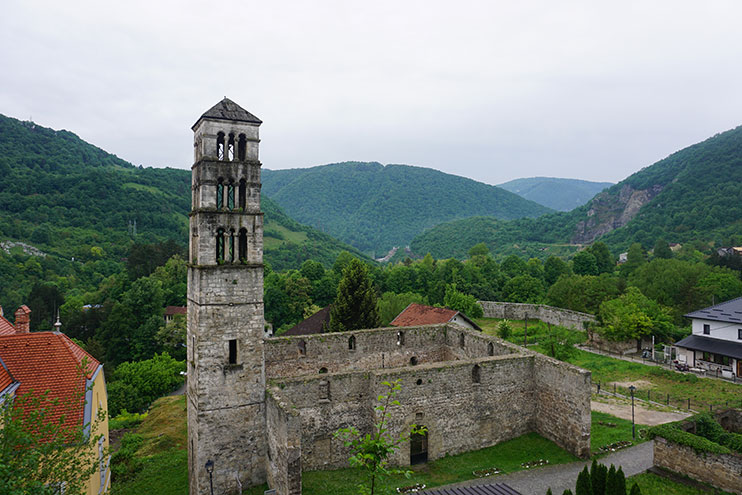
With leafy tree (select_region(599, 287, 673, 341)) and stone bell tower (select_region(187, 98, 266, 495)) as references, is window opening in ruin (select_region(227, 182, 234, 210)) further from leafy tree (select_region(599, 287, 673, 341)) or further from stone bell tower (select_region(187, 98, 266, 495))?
leafy tree (select_region(599, 287, 673, 341))

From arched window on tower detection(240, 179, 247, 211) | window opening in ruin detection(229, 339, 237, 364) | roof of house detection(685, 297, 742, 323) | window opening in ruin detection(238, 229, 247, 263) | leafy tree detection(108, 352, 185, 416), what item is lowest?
leafy tree detection(108, 352, 185, 416)

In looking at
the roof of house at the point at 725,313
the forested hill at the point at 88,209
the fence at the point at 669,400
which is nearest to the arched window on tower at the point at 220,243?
the fence at the point at 669,400

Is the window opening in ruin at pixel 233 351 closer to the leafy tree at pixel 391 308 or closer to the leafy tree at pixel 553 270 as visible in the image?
the leafy tree at pixel 391 308

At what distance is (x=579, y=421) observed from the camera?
19797mm

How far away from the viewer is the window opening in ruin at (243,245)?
1882 centimetres

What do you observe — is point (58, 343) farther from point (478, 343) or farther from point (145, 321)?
point (145, 321)

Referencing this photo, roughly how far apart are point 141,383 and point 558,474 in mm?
32503

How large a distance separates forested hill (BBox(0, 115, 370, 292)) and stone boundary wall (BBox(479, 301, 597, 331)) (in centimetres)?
6343

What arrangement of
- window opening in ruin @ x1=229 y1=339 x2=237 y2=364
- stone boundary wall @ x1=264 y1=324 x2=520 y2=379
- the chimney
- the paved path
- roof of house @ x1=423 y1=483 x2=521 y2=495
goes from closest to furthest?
1. roof of house @ x1=423 y1=483 x2=521 y2=495
2. the paved path
3. window opening in ruin @ x1=229 y1=339 x2=237 y2=364
4. the chimney
5. stone boundary wall @ x1=264 y1=324 x2=520 y2=379

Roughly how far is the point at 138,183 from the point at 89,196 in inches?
815

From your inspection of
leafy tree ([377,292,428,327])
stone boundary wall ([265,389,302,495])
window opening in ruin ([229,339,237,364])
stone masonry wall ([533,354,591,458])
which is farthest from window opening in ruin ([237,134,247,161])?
leafy tree ([377,292,428,327])

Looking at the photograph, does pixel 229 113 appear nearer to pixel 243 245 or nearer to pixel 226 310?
pixel 243 245

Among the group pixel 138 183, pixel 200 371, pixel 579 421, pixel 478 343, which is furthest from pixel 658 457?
pixel 138 183

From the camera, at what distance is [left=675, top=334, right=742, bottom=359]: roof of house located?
3253 cm
